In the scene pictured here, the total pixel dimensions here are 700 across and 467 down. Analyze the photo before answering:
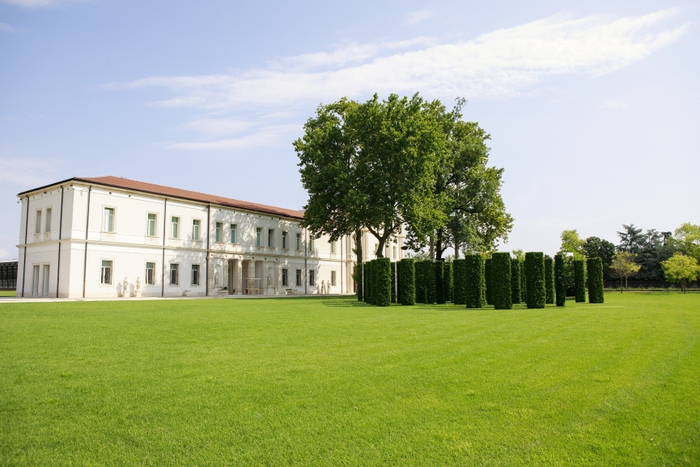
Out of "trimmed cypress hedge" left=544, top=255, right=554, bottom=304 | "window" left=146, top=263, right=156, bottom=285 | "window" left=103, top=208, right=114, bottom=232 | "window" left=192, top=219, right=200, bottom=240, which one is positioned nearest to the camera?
"trimmed cypress hedge" left=544, top=255, right=554, bottom=304

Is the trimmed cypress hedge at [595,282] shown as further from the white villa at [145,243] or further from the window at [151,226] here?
the window at [151,226]

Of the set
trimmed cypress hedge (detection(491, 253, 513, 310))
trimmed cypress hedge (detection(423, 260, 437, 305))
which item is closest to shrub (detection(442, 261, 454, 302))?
trimmed cypress hedge (detection(423, 260, 437, 305))

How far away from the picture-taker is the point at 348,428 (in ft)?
15.4

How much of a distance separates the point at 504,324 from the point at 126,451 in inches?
480

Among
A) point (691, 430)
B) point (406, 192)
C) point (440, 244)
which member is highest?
point (406, 192)

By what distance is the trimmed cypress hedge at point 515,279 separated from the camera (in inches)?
1008

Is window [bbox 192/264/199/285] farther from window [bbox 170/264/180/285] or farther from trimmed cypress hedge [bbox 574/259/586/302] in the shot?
trimmed cypress hedge [bbox 574/259/586/302]

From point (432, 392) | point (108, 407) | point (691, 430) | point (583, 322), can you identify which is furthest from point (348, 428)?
point (583, 322)

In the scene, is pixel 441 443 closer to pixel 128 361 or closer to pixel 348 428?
pixel 348 428

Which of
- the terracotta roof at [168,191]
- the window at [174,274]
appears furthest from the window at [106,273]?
the terracotta roof at [168,191]

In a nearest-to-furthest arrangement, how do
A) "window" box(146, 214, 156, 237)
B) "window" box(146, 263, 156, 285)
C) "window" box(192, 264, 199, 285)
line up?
"window" box(146, 263, 156, 285) < "window" box(146, 214, 156, 237) < "window" box(192, 264, 199, 285)

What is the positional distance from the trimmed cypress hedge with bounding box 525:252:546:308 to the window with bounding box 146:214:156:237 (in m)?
28.8

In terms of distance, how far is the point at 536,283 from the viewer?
23422 mm

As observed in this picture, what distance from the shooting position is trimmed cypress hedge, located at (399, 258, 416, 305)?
27.4 meters
